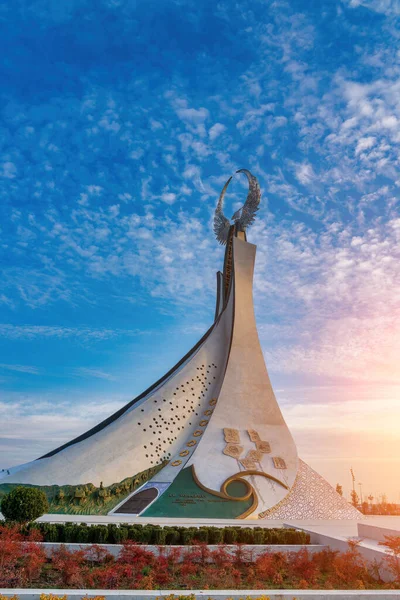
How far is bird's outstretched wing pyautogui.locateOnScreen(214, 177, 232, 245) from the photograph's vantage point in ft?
71.1

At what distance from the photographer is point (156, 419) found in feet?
53.8

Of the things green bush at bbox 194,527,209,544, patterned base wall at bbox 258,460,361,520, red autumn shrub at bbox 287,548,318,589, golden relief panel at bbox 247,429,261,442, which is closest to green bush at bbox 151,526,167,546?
green bush at bbox 194,527,209,544

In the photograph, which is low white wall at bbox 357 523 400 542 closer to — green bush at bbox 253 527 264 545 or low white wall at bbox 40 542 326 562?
low white wall at bbox 40 542 326 562

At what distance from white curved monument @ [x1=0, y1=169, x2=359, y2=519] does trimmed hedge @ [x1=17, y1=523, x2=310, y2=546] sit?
4.34m

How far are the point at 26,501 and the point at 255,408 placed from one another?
9356 millimetres

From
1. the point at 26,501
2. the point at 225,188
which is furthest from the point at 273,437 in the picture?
the point at 225,188

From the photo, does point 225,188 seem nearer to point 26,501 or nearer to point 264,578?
point 26,501

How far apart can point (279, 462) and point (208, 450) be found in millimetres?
2397

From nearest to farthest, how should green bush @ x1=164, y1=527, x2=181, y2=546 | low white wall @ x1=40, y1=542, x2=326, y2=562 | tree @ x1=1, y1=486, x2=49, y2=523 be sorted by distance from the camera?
low white wall @ x1=40, y1=542, x2=326, y2=562
green bush @ x1=164, y1=527, x2=181, y2=546
tree @ x1=1, y1=486, x2=49, y2=523

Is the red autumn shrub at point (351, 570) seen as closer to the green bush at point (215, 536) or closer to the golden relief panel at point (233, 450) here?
the green bush at point (215, 536)

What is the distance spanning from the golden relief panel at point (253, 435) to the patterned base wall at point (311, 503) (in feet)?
5.59

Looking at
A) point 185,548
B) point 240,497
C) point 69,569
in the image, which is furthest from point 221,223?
point 69,569

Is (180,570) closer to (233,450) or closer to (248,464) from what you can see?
(248,464)

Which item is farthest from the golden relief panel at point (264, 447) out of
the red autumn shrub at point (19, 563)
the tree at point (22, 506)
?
the red autumn shrub at point (19, 563)
